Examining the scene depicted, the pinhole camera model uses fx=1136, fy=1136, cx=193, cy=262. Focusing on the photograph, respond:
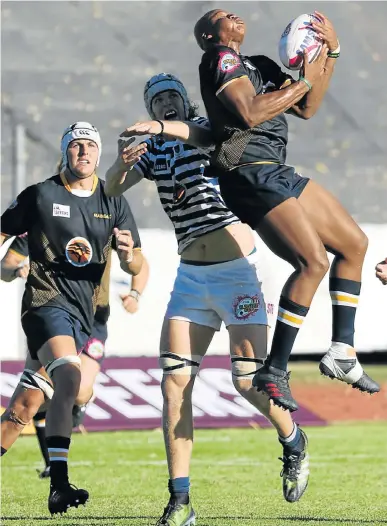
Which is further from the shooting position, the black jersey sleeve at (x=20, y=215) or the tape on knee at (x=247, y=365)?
the black jersey sleeve at (x=20, y=215)

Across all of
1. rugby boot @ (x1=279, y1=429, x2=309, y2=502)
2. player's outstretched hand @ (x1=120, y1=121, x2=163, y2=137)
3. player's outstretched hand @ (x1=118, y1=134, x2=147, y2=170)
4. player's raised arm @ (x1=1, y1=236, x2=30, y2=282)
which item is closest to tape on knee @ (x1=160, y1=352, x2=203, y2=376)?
rugby boot @ (x1=279, y1=429, x2=309, y2=502)

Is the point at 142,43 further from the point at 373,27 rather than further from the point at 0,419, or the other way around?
the point at 0,419

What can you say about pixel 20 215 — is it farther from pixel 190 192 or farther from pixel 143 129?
pixel 143 129

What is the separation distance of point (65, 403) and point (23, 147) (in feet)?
34.8

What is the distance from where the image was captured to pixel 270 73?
6426 millimetres

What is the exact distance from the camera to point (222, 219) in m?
6.71

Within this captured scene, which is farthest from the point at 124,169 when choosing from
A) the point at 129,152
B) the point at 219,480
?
the point at 219,480

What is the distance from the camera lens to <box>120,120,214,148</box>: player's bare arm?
5.86m

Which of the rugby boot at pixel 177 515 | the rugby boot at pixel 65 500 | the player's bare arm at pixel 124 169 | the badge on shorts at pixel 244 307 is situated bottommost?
the rugby boot at pixel 177 515

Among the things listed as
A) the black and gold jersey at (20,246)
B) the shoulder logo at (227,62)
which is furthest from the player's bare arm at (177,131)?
the black and gold jersey at (20,246)

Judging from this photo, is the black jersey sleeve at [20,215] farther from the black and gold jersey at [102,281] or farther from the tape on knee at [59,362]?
the tape on knee at [59,362]

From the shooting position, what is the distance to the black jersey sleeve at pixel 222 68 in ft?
19.6

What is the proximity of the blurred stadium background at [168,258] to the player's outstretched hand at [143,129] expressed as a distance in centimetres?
229

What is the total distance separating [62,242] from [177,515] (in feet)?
7.39
